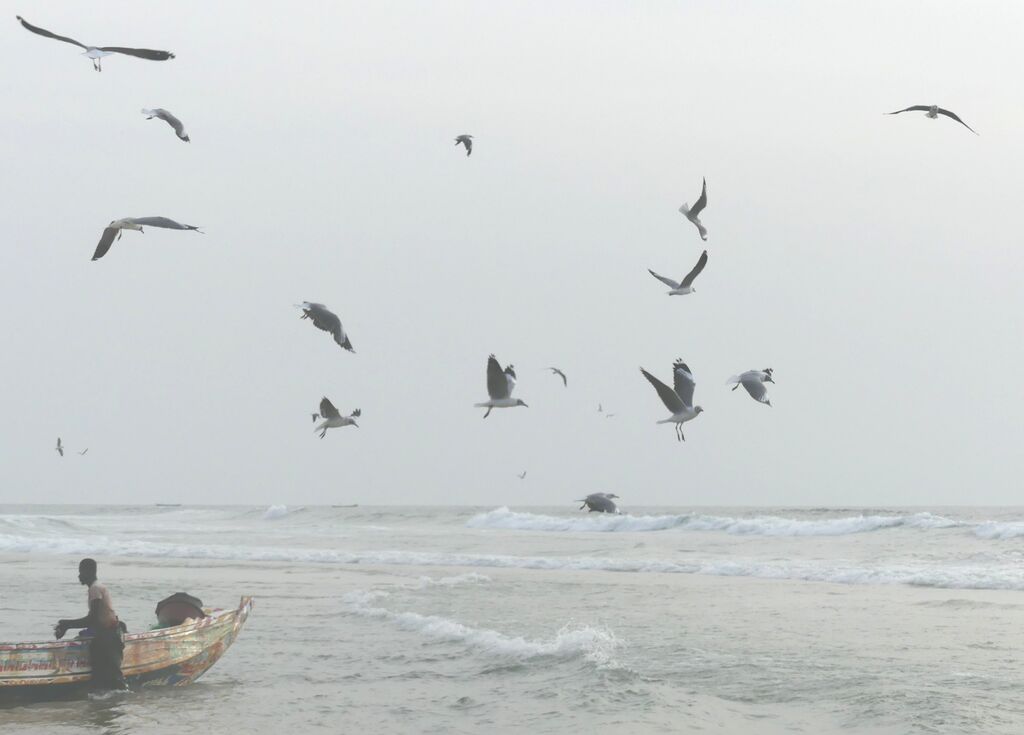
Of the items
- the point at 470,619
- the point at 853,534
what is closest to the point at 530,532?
the point at 853,534

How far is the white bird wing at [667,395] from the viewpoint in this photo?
11.2 meters

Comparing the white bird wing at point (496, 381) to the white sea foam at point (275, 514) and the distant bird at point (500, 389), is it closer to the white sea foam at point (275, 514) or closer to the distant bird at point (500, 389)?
the distant bird at point (500, 389)

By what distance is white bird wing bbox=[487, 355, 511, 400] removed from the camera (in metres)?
11.3

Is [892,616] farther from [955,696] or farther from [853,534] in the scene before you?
[853,534]

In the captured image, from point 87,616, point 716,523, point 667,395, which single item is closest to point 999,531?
point 716,523

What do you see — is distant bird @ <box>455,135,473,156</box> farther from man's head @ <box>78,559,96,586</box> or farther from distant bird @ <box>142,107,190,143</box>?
man's head @ <box>78,559,96,586</box>

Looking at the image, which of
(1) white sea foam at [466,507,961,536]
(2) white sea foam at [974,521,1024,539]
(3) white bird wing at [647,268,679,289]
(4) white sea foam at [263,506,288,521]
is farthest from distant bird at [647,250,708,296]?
(4) white sea foam at [263,506,288,521]

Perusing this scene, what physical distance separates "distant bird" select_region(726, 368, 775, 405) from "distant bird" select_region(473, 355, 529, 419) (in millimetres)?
2056

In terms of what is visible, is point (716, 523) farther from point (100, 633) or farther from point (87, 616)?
point (87, 616)

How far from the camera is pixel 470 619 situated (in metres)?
16.3

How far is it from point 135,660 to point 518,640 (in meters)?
4.38

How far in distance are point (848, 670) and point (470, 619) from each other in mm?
5783

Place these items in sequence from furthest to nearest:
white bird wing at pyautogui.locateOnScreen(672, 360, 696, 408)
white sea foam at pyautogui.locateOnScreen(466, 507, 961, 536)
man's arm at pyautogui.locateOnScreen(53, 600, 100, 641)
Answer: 1. white sea foam at pyautogui.locateOnScreen(466, 507, 961, 536)
2. white bird wing at pyautogui.locateOnScreen(672, 360, 696, 408)
3. man's arm at pyautogui.locateOnScreen(53, 600, 100, 641)

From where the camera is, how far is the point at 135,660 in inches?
445
